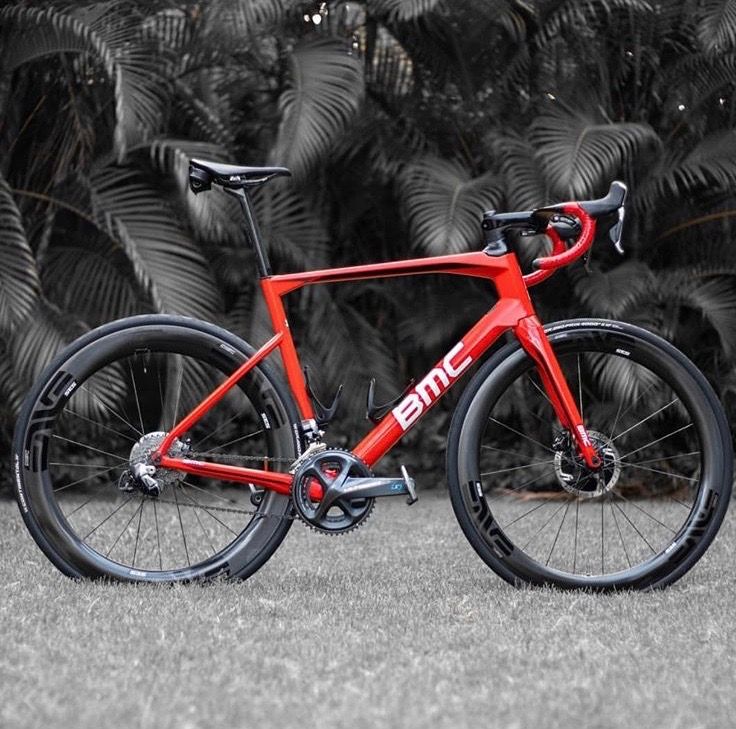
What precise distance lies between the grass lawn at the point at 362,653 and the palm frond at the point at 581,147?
2883 millimetres

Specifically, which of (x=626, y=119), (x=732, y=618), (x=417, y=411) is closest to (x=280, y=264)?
(x=626, y=119)

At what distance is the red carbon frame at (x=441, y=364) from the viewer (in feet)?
13.0

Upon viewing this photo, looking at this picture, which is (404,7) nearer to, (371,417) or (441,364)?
(441,364)

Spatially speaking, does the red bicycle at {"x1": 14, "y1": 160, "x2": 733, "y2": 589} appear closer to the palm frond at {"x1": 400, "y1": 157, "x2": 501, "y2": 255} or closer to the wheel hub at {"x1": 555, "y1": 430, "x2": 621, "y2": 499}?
the wheel hub at {"x1": 555, "y1": 430, "x2": 621, "y2": 499}

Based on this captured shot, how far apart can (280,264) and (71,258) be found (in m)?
1.21

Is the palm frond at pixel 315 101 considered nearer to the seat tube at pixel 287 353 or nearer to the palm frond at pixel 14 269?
the palm frond at pixel 14 269

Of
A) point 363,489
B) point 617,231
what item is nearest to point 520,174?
point 617,231

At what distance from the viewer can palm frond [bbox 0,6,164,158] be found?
6496 millimetres

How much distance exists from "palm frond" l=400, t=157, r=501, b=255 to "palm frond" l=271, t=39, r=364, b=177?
20.9 inches

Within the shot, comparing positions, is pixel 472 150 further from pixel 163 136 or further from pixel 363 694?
pixel 363 694

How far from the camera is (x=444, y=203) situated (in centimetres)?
713

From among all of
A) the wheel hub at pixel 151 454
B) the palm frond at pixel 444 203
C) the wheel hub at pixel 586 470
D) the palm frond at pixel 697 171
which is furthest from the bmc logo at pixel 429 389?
the palm frond at pixel 697 171

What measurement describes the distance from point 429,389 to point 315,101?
3.31 meters

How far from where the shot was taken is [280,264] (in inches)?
299
